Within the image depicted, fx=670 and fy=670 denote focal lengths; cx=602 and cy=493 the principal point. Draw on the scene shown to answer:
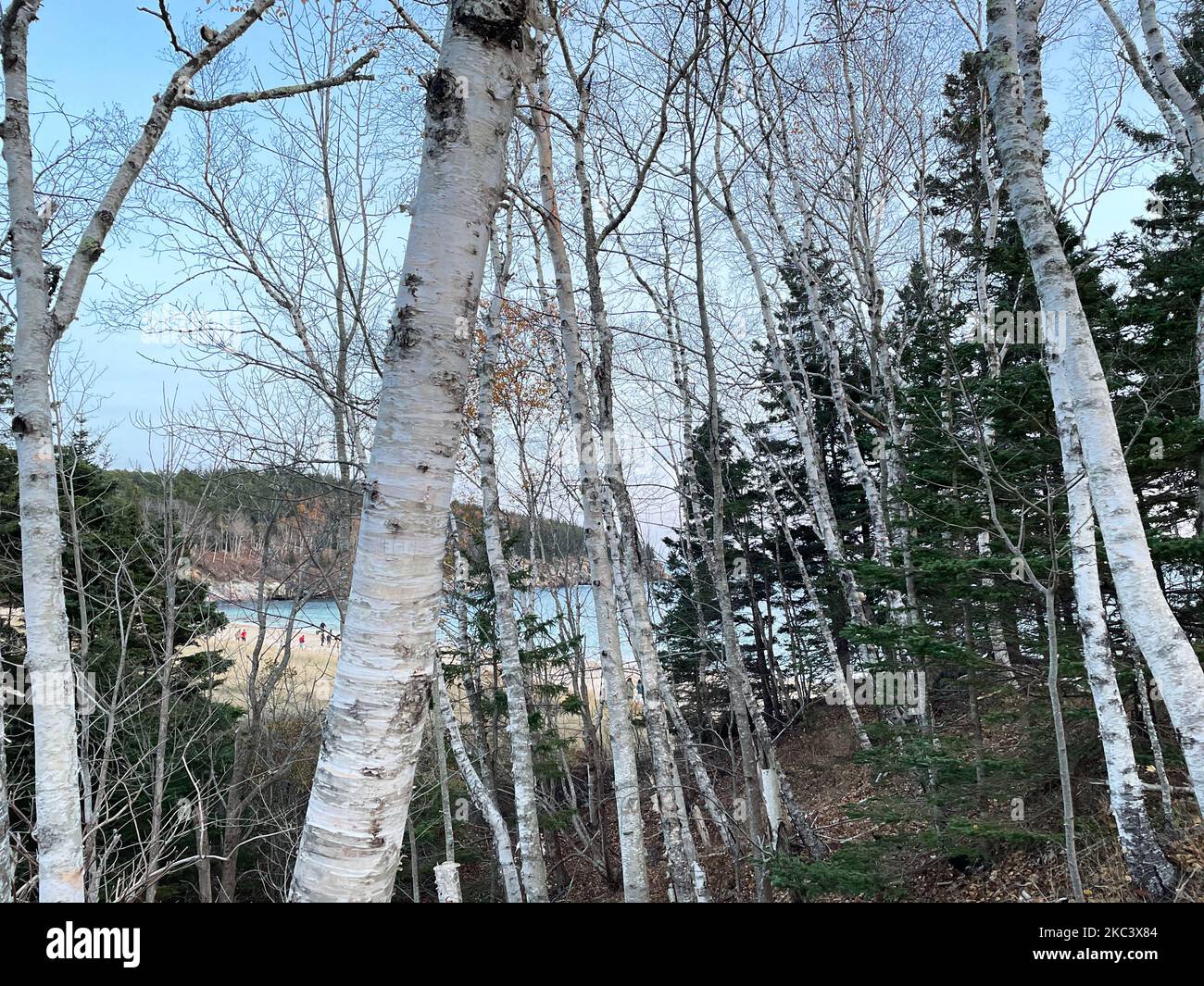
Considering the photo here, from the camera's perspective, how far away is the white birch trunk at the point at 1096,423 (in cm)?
359

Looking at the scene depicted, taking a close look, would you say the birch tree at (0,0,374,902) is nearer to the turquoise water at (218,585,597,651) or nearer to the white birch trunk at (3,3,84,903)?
the white birch trunk at (3,3,84,903)

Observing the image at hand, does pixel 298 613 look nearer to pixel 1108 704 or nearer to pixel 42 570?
pixel 42 570

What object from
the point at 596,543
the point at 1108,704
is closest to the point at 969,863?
Answer: the point at 1108,704

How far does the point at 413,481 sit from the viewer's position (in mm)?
1584

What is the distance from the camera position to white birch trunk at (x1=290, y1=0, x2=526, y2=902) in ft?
4.91

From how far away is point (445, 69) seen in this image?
1.74 m

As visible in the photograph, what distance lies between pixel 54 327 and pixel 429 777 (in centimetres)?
811

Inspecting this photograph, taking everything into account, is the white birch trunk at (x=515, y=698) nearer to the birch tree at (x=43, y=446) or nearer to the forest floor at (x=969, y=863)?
the forest floor at (x=969, y=863)

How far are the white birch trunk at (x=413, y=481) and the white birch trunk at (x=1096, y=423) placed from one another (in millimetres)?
3450

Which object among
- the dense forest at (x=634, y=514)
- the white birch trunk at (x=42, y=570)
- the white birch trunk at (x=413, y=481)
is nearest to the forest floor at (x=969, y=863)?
the dense forest at (x=634, y=514)

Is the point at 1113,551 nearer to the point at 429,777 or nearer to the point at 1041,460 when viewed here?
the point at 1041,460

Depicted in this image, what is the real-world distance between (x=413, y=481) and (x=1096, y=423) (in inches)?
153
